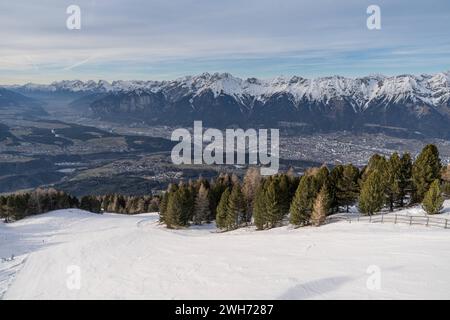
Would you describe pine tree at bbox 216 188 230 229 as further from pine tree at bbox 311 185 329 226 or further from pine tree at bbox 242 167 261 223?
pine tree at bbox 311 185 329 226

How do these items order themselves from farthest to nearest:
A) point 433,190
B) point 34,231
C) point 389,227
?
point 34,231 < point 433,190 < point 389,227

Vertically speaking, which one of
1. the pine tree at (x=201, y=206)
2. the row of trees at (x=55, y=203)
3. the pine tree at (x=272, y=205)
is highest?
the pine tree at (x=272, y=205)

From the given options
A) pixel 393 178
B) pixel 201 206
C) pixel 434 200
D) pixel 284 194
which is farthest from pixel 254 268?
pixel 201 206

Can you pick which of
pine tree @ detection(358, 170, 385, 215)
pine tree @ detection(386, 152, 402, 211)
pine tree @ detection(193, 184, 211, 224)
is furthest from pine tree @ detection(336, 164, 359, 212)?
pine tree @ detection(193, 184, 211, 224)

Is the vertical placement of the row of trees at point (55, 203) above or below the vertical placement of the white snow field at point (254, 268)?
below

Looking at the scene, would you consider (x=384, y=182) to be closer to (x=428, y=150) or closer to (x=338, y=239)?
(x=428, y=150)

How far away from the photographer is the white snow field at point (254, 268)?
77.3ft

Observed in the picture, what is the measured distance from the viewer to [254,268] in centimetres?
2922

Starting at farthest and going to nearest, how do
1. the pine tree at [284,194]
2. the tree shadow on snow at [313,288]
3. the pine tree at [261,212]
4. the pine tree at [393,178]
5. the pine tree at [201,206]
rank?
the pine tree at [201,206] < the pine tree at [284,194] < the pine tree at [261,212] < the pine tree at [393,178] < the tree shadow on snow at [313,288]

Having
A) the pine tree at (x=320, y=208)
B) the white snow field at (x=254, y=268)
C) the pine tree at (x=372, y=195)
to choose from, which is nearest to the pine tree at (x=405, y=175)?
the pine tree at (x=372, y=195)

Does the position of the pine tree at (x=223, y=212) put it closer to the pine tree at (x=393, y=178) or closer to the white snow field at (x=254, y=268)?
the white snow field at (x=254, y=268)

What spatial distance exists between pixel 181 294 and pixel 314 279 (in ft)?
26.5
